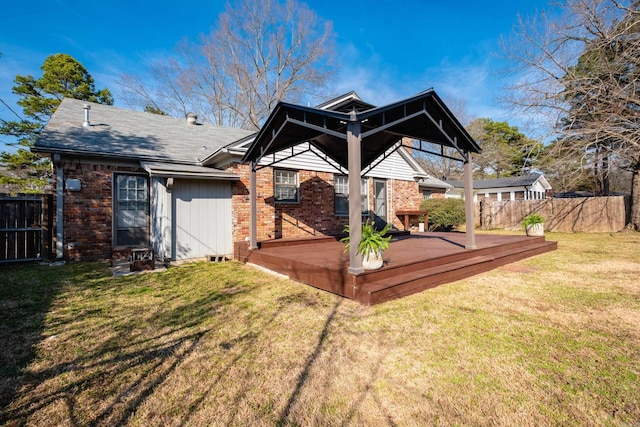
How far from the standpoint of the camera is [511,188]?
28.1m

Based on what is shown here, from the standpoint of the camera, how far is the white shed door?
25.2ft

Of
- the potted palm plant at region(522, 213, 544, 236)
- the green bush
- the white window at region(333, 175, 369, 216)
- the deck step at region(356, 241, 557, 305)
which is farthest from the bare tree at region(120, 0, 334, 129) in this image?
the deck step at region(356, 241, 557, 305)

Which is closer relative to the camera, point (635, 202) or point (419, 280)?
point (419, 280)

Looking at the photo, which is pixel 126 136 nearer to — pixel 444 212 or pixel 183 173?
pixel 183 173

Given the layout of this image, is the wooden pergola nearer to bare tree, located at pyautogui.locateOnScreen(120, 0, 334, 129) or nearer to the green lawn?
the green lawn

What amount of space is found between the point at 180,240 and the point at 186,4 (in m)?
12.7

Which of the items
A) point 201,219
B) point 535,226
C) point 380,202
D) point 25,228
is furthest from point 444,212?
point 25,228

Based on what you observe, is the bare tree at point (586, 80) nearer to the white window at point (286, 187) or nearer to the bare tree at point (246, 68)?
the white window at point (286, 187)

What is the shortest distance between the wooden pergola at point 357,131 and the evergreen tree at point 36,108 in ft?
57.9

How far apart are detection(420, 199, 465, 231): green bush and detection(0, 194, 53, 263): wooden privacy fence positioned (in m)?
13.8

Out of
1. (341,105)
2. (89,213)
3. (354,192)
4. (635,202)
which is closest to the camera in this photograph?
(354,192)

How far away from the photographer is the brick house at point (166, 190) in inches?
296

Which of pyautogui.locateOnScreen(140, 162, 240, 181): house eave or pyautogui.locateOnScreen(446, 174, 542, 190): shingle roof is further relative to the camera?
pyautogui.locateOnScreen(446, 174, 542, 190): shingle roof

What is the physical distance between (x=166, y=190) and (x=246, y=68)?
51.8 feet
